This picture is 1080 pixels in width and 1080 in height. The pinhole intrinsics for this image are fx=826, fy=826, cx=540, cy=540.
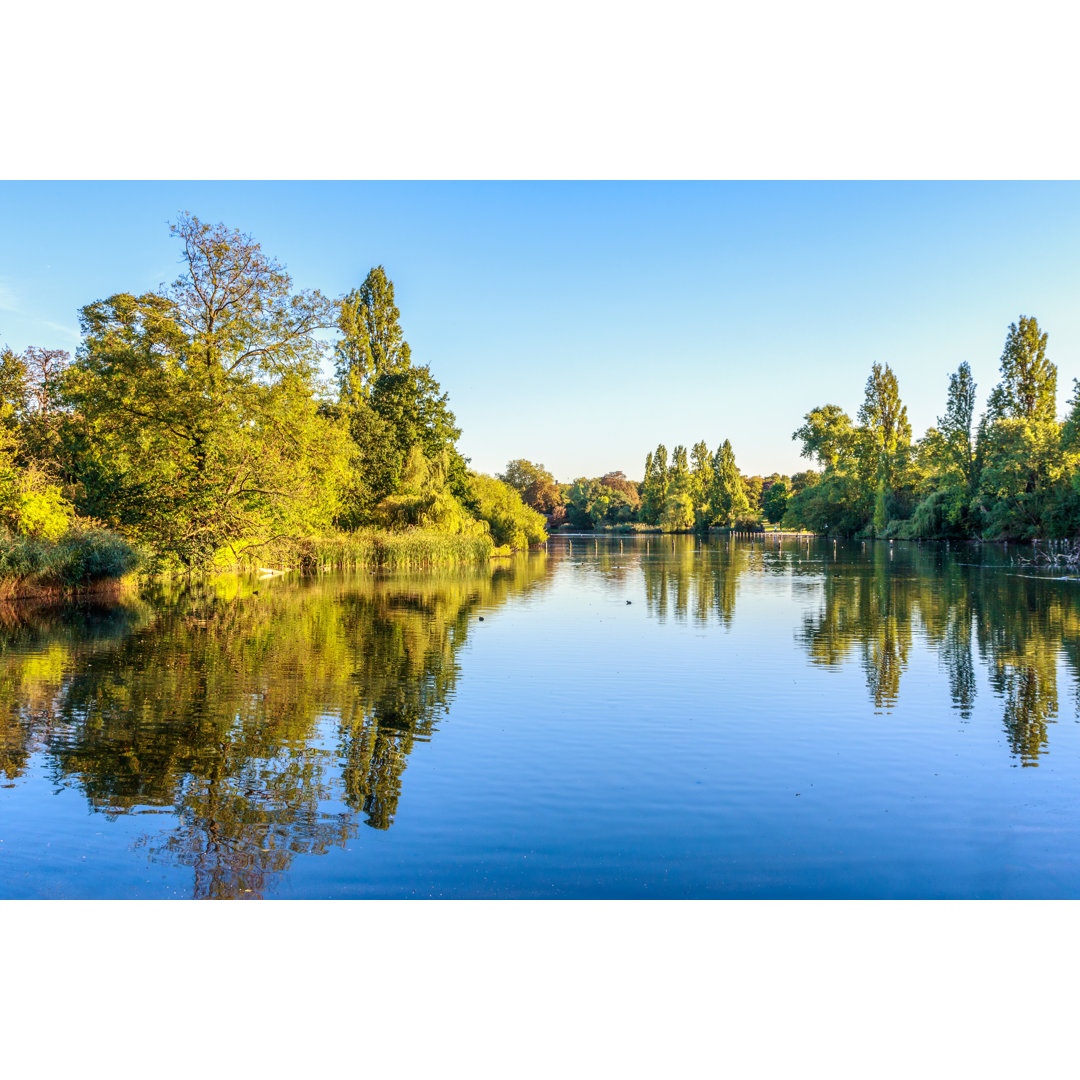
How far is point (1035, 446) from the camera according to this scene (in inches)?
2172

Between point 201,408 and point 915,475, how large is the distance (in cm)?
7094

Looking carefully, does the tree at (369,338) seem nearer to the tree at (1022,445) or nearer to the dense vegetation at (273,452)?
the dense vegetation at (273,452)

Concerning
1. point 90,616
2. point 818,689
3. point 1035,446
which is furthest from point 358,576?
point 1035,446

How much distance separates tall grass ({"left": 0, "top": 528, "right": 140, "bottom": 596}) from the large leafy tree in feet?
9.44

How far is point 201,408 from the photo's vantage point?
30188mm

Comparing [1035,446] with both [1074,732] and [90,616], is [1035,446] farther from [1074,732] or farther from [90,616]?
[90,616]

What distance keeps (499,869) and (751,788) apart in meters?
3.27

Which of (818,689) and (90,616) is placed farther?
(90,616)

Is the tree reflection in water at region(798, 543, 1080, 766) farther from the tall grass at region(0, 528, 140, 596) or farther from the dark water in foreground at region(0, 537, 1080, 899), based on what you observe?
the tall grass at region(0, 528, 140, 596)

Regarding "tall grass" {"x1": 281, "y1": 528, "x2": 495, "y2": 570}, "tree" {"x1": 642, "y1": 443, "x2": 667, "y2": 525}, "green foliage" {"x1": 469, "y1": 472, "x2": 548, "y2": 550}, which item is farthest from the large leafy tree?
"tree" {"x1": 642, "y1": 443, "x2": 667, "y2": 525}

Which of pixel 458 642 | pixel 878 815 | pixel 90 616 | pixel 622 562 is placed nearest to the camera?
pixel 878 815

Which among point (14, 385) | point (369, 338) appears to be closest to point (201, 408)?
point (14, 385)

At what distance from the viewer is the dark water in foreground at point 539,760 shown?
257 inches

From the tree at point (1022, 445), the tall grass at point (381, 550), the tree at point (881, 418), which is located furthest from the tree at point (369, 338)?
the tree at point (881, 418)
